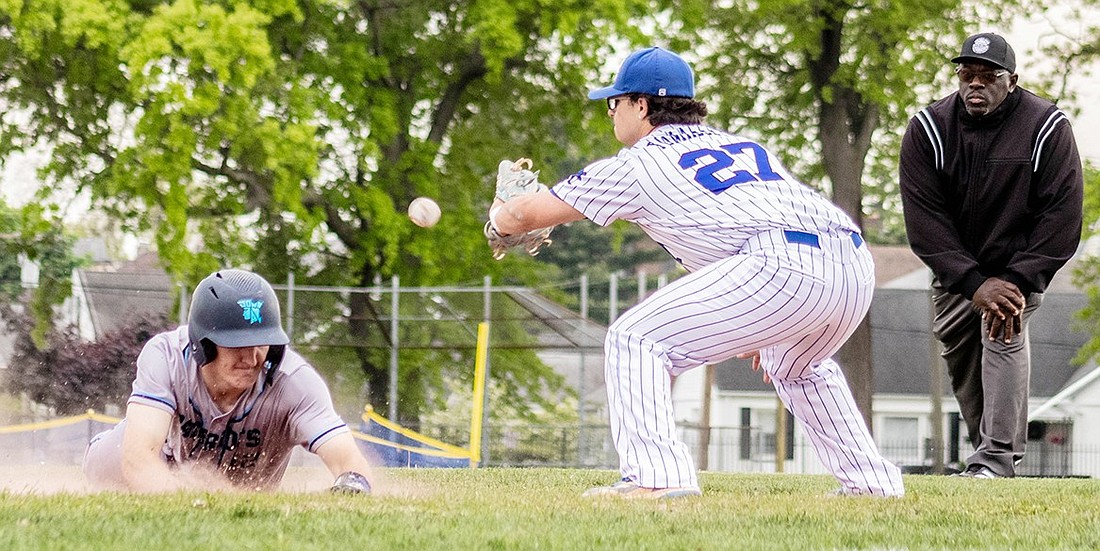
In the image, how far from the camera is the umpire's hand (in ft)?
24.6

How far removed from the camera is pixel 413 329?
22734 mm

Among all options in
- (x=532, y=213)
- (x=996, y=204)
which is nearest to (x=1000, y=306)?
(x=996, y=204)

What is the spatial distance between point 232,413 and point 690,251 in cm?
186

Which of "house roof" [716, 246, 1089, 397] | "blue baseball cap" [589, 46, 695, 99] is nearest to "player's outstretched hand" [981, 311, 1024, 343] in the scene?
"blue baseball cap" [589, 46, 695, 99]

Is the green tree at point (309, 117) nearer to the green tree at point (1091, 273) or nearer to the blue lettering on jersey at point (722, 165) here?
the green tree at point (1091, 273)

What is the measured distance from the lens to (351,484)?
5527 millimetres

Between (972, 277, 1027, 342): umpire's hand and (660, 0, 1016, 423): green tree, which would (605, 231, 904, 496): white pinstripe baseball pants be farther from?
(660, 0, 1016, 423): green tree

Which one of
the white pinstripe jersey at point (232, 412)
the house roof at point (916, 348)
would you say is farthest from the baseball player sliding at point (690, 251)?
the house roof at point (916, 348)

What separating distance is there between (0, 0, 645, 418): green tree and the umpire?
48.9ft

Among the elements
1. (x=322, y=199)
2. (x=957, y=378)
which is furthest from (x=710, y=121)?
(x=957, y=378)

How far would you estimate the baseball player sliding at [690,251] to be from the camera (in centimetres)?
540

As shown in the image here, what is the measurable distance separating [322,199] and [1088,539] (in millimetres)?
23103

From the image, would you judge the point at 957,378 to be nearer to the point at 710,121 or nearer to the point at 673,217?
the point at 673,217

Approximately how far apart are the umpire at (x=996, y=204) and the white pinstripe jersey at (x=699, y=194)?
2.45 metres
